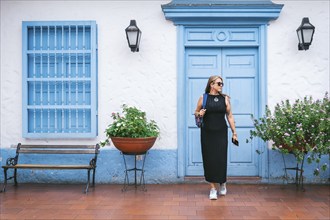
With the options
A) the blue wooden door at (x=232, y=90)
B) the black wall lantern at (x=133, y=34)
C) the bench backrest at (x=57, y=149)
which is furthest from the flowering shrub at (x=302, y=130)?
the bench backrest at (x=57, y=149)

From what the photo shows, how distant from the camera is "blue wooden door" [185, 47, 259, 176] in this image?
22.3 feet

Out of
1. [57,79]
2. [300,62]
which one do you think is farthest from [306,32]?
[57,79]

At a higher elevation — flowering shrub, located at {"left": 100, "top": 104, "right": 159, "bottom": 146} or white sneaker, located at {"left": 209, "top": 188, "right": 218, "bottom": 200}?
flowering shrub, located at {"left": 100, "top": 104, "right": 159, "bottom": 146}

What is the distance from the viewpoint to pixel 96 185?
21.7 feet

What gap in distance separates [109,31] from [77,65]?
2.66ft

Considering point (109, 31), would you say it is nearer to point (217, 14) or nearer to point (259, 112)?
point (217, 14)

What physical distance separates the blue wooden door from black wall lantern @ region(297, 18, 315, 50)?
0.79 metres

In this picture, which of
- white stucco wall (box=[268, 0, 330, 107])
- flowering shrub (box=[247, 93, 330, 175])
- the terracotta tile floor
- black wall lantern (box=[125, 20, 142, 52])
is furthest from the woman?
black wall lantern (box=[125, 20, 142, 52])

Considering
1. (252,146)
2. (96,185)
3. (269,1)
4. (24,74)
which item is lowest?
(96,185)

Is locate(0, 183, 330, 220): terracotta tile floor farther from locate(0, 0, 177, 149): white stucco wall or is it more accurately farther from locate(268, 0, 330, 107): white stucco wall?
locate(268, 0, 330, 107): white stucco wall

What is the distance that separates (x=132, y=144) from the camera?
19.6 feet

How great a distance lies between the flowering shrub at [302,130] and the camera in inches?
219

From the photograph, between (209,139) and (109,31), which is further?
(109,31)

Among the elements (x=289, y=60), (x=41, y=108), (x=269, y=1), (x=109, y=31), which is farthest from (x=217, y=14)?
(x=41, y=108)
